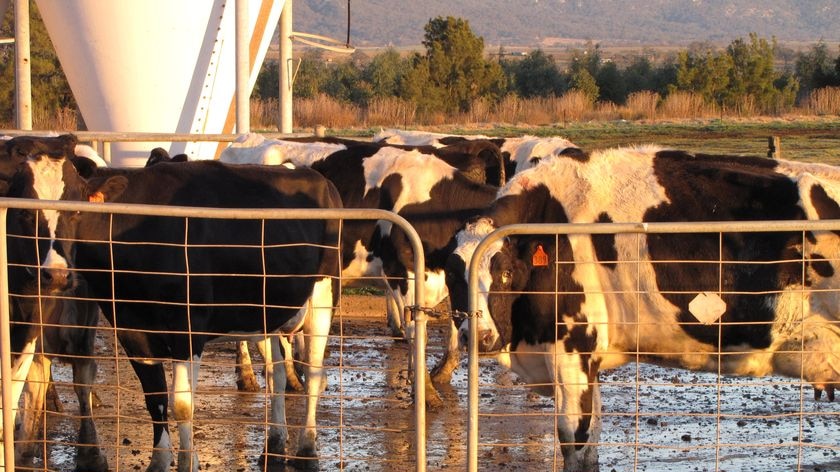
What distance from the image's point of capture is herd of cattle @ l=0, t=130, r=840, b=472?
7180 mm

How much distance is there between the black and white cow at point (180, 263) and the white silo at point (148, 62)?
829cm

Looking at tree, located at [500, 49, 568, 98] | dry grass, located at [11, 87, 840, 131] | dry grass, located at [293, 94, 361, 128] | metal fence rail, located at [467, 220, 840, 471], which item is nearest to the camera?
metal fence rail, located at [467, 220, 840, 471]

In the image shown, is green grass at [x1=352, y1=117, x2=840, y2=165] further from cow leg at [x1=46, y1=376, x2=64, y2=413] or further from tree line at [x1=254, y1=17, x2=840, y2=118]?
cow leg at [x1=46, y1=376, x2=64, y2=413]

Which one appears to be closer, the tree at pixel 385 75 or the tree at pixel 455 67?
the tree at pixel 455 67

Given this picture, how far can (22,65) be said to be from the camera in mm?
18328

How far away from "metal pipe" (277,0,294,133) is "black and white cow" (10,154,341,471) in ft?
33.0

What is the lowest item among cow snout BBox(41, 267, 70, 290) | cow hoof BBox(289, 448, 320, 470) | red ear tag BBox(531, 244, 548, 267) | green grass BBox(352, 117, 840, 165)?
cow hoof BBox(289, 448, 320, 470)

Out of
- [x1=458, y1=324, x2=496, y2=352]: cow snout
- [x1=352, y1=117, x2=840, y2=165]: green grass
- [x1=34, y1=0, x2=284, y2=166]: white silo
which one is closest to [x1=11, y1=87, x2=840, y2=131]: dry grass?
[x1=352, y1=117, x2=840, y2=165]: green grass

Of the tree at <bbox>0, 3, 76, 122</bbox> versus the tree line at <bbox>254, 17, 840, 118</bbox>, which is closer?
the tree at <bbox>0, 3, 76, 122</bbox>

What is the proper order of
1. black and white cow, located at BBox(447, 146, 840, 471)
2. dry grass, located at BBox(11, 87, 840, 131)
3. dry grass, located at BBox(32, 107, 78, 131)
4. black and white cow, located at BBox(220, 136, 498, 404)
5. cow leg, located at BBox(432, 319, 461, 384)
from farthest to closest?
dry grass, located at BBox(11, 87, 840, 131) → dry grass, located at BBox(32, 107, 78, 131) → cow leg, located at BBox(432, 319, 461, 384) → black and white cow, located at BBox(220, 136, 498, 404) → black and white cow, located at BBox(447, 146, 840, 471)

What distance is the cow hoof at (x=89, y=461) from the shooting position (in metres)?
8.65

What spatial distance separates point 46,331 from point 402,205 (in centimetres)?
343

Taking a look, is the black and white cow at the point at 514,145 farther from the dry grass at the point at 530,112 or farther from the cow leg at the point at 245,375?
the dry grass at the point at 530,112

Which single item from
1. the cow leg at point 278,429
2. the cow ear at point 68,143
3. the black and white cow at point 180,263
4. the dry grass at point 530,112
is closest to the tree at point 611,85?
the dry grass at point 530,112
